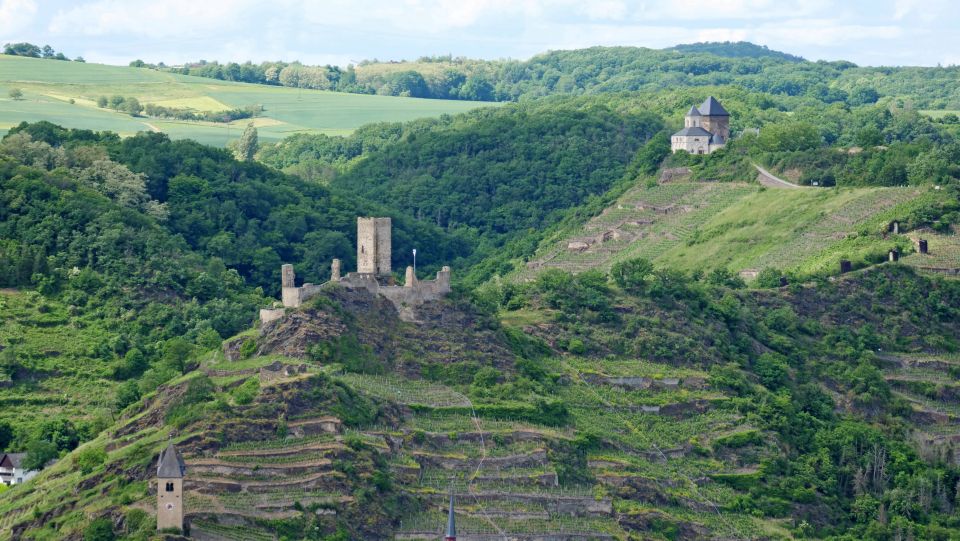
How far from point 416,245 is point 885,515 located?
175ft

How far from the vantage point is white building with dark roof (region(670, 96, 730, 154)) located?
156000 millimetres

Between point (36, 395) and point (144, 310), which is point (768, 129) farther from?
point (36, 395)

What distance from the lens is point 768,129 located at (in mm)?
156500

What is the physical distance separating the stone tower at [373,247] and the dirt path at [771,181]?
46495mm

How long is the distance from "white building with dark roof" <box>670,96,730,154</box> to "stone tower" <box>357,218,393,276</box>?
5429cm

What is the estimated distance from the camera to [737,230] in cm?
13812

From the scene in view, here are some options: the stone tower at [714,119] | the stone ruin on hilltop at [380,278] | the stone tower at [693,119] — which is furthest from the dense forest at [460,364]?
the stone tower at [714,119]

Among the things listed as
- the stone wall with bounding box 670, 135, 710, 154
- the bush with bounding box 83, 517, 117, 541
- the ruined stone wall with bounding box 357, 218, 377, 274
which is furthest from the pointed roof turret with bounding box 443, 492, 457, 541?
the stone wall with bounding box 670, 135, 710, 154

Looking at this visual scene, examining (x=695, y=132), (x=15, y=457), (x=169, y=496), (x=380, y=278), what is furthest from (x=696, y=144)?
(x=169, y=496)

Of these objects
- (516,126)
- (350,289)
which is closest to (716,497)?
(350,289)

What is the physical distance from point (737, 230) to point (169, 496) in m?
61.7

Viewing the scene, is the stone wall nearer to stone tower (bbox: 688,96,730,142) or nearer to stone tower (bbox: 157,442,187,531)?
stone tower (bbox: 688,96,730,142)

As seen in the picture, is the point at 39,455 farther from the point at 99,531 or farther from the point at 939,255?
the point at 939,255

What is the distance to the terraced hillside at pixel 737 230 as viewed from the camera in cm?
13212
